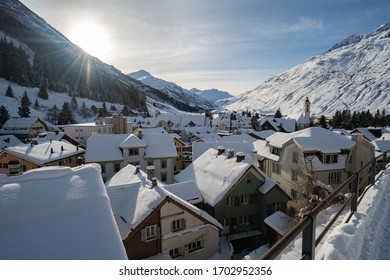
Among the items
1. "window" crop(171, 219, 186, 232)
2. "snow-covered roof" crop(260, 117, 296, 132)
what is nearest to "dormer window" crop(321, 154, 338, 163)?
"window" crop(171, 219, 186, 232)

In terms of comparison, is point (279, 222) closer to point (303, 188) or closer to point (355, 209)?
point (303, 188)

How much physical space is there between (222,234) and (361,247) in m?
17.6

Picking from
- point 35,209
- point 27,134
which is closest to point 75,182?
point 35,209

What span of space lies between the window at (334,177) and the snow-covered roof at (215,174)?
27.4 ft

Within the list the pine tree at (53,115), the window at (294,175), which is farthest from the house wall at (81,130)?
the window at (294,175)

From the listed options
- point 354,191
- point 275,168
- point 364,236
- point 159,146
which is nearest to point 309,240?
point 364,236

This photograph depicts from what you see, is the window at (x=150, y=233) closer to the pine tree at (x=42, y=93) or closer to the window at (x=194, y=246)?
the window at (x=194, y=246)

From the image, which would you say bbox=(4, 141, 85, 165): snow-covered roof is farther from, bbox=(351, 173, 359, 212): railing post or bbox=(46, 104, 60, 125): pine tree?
bbox=(46, 104, 60, 125): pine tree

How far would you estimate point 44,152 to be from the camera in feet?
105

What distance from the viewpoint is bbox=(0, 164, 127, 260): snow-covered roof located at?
13.4ft

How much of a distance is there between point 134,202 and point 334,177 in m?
21.9

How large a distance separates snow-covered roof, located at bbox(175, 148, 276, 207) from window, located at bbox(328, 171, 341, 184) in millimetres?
8341

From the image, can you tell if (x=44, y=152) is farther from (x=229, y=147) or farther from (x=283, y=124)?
(x=283, y=124)

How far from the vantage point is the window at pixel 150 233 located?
15.4 meters
